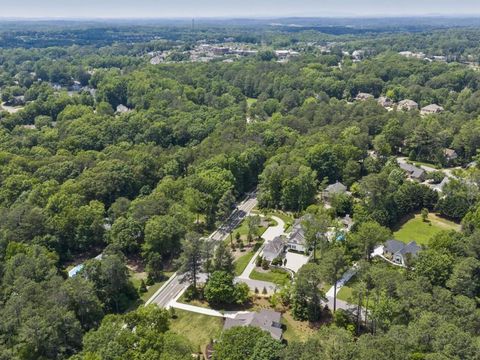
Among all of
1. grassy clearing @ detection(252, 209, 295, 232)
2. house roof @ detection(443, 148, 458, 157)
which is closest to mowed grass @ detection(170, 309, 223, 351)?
grassy clearing @ detection(252, 209, 295, 232)

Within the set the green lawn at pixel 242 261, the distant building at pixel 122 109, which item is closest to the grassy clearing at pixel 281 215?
the green lawn at pixel 242 261

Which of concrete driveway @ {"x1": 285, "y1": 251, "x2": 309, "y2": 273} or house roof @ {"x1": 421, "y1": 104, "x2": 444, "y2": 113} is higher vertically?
house roof @ {"x1": 421, "y1": 104, "x2": 444, "y2": 113}

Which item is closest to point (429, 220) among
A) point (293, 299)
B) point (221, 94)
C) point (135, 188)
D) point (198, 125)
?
point (293, 299)

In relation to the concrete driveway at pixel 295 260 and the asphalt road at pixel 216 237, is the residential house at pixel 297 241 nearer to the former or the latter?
the concrete driveway at pixel 295 260

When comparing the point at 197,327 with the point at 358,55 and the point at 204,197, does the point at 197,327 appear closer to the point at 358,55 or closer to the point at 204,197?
the point at 204,197

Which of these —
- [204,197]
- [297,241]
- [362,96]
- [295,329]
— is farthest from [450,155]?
[295,329]

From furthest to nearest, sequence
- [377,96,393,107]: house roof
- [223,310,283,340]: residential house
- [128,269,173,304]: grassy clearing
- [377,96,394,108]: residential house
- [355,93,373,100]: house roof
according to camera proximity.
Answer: [355,93,373,100]: house roof < [377,96,393,107]: house roof < [377,96,394,108]: residential house < [128,269,173,304]: grassy clearing < [223,310,283,340]: residential house

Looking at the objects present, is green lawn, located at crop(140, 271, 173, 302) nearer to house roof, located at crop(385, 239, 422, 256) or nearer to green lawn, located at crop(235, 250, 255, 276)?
green lawn, located at crop(235, 250, 255, 276)
